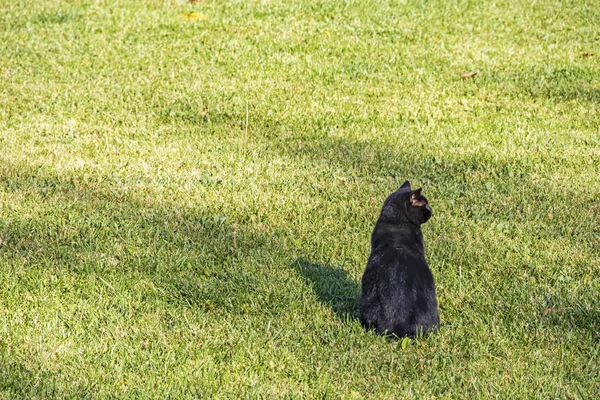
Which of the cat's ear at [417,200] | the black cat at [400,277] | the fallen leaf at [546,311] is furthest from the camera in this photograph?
the fallen leaf at [546,311]

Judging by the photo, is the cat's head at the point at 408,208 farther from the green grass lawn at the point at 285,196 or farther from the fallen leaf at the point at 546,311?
the fallen leaf at the point at 546,311

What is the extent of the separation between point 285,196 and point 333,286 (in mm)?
1638

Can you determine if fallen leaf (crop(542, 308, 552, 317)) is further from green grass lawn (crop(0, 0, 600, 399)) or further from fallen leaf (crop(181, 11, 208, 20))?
fallen leaf (crop(181, 11, 208, 20))

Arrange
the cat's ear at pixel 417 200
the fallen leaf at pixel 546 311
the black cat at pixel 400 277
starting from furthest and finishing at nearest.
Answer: the fallen leaf at pixel 546 311
the cat's ear at pixel 417 200
the black cat at pixel 400 277

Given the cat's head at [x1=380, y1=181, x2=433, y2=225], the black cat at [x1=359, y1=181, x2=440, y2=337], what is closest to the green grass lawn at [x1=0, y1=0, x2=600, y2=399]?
the black cat at [x1=359, y1=181, x2=440, y2=337]

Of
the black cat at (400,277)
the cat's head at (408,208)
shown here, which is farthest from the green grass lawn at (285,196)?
the cat's head at (408,208)

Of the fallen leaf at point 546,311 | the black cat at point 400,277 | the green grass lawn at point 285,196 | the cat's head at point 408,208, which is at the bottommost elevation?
the green grass lawn at point 285,196

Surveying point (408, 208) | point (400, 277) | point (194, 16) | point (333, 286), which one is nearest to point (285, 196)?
point (333, 286)

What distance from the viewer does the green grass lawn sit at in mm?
4361

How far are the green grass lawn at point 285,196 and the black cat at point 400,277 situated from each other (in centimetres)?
13

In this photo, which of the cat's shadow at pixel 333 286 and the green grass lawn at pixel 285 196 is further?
the cat's shadow at pixel 333 286

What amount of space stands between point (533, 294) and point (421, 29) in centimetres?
759

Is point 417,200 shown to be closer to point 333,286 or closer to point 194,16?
point 333,286

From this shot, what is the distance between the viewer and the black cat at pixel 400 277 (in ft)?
14.0
